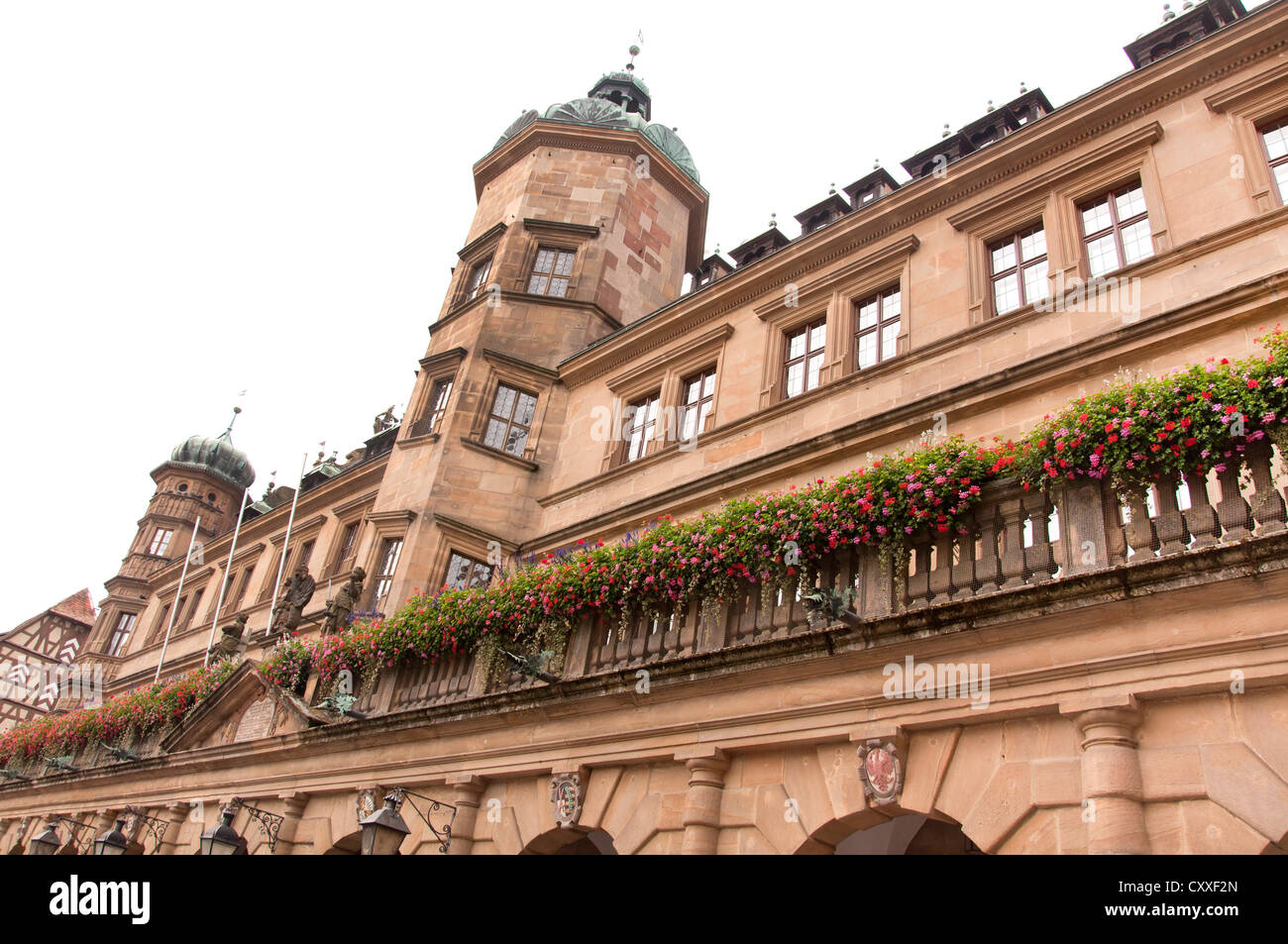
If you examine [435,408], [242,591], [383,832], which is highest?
[435,408]

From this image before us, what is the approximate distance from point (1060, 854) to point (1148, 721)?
4.16 feet

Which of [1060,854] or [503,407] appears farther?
[503,407]

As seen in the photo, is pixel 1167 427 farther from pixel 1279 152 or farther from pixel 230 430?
pixel 230 430

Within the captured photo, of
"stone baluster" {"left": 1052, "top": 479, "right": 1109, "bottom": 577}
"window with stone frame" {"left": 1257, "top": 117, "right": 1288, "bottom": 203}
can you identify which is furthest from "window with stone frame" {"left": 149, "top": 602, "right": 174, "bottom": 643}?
"window with stone frame" {"left": 1257, "top": 117, "right": 1288, "bottom": 203}

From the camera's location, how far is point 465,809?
41.1 feet

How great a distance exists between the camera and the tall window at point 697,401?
1655 cm

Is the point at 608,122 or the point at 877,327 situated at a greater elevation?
the point at 608,122

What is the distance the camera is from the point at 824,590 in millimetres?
9359

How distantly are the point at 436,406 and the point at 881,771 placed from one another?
14369 mm

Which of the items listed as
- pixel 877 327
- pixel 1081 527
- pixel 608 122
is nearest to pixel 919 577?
pixel 1081 527

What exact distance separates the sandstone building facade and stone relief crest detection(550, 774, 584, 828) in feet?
0.12

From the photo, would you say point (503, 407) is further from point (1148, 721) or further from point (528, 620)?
point (1148, 721)

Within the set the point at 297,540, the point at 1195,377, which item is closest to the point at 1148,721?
the point at 1195,377

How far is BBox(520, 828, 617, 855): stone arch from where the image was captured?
11.4 meters
